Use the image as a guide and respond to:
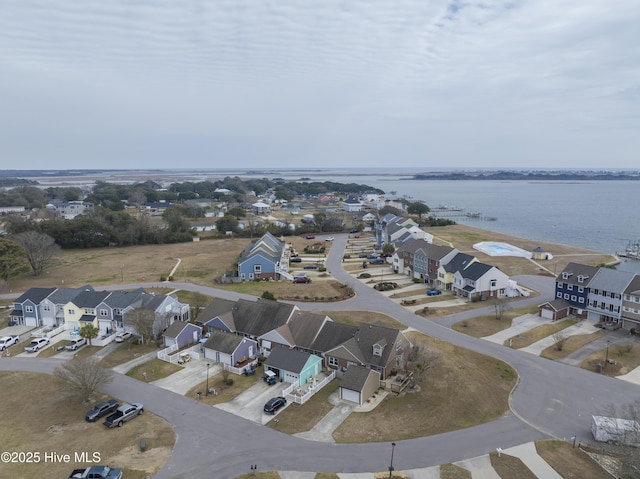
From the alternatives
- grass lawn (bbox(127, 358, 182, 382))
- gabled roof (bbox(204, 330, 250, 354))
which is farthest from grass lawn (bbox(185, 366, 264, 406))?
grass lawn (bbox(127, 358, 182, 382))

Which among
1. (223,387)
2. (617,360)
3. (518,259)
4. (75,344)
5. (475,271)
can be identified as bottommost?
(75,344)

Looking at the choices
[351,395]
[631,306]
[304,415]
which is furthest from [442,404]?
[631,306]

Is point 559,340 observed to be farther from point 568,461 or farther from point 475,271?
point 568,461

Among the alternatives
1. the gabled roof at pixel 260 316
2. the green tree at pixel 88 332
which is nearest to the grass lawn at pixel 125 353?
the green tree at pixel 88 332

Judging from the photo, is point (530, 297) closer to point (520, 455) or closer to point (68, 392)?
point (520, 455)

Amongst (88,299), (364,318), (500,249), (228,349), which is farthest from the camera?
(500,249)

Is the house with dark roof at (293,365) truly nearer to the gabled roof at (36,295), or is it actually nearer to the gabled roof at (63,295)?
the gabled roof at (63,295)

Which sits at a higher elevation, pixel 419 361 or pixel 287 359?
pixel 419 361
